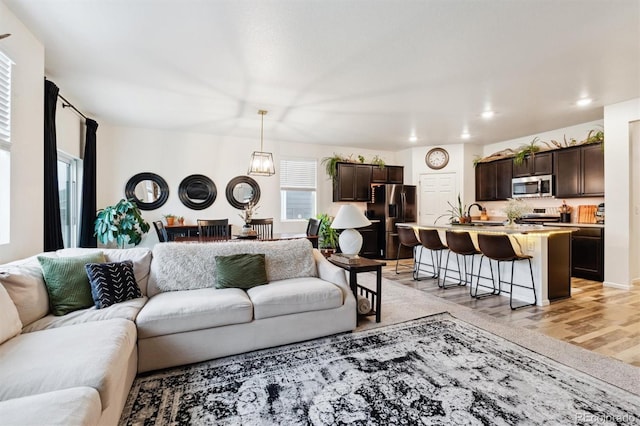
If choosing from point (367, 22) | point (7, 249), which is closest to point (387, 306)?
point (367, 22)

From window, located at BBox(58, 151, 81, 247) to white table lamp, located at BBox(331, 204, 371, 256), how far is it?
147 inches

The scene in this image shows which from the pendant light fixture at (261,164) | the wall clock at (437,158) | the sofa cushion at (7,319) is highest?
the wall clock at (437,158)

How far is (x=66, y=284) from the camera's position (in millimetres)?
2184

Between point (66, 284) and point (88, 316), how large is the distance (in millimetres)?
346

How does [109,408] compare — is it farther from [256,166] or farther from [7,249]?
[256,166]

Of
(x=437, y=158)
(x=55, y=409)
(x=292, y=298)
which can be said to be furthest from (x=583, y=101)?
(x=55, y=409)

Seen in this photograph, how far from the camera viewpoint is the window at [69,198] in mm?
4070

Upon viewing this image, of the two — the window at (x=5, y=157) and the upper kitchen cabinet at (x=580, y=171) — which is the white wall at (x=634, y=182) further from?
the window at (x=5, y=157)

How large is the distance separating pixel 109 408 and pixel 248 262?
4.98 feet

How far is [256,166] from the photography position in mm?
4367

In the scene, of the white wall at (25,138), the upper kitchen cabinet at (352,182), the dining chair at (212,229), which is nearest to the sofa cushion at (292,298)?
the white wall at (25,138)

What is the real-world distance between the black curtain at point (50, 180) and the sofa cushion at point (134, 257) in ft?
1.46

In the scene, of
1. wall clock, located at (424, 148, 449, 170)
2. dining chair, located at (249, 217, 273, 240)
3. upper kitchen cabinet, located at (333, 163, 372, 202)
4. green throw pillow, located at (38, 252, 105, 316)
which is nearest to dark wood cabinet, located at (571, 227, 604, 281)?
A: wall clock, located at (424, 148, 449, 170)

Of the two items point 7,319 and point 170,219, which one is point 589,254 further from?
point 170,219
